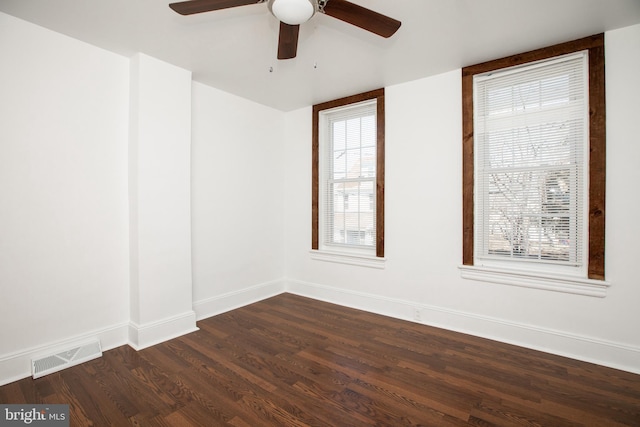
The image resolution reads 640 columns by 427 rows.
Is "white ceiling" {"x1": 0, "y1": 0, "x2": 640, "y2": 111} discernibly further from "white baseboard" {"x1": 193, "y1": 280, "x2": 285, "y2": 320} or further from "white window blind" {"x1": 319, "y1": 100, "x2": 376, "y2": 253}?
"white baseboard" {"x1": 193, "y1": 280, "x2": 285, "y2": 320}

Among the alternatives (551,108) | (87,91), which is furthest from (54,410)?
(551,108)

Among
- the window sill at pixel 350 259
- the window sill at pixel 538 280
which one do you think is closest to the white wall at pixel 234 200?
the window sill at pixel 350 259

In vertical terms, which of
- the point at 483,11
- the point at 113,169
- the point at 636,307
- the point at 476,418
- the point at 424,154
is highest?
the point at 483,11

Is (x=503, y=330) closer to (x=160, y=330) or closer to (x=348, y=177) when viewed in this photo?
(x=348, y=177)

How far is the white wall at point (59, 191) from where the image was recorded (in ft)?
7.38

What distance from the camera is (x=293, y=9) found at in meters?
1.78

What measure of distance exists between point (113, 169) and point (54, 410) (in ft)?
6.17

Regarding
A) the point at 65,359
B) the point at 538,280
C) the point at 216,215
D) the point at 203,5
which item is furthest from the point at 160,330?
the point at 538,280

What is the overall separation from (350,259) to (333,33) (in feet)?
8.22

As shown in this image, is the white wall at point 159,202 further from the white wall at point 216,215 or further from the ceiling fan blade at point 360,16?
the ceiling fan blade at point 360,16

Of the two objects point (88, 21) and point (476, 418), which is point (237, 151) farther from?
point (476, 418)

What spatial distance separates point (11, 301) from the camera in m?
2.25

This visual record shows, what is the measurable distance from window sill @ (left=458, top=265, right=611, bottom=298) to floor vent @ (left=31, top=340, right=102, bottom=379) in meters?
3.44

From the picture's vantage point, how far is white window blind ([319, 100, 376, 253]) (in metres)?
3.82
